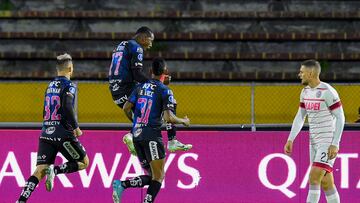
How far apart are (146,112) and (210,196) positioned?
9.88ft

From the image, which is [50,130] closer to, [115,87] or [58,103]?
[58,103]

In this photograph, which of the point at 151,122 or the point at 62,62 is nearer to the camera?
the point at 151,122

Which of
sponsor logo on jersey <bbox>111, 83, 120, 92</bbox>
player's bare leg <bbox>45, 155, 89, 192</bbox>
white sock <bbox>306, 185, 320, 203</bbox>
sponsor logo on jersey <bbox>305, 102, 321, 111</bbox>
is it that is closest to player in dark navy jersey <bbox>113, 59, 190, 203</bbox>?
sponsor logo on jersey <bbox>111, 83, 120, 92</bbox>

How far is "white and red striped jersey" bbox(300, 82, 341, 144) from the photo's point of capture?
431 inches

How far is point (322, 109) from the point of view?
11.0 m

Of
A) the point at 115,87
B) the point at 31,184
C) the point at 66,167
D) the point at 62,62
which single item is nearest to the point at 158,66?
the point at 115,87

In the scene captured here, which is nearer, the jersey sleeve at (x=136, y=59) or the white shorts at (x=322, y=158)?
the white shorts at (x=322, y=158)

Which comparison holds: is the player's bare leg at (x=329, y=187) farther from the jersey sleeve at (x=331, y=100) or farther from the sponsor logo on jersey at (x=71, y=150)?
the sponsor logo on jersey at (x=71, y=150)

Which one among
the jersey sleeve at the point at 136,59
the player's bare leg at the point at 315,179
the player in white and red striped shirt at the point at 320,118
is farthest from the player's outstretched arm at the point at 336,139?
the jersey sleeve at the point at 136,59

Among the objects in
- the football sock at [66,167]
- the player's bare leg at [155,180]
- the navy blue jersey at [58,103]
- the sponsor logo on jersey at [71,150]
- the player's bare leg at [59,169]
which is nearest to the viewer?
the player's bare leg at [155,180]

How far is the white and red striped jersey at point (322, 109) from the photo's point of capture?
10945mm

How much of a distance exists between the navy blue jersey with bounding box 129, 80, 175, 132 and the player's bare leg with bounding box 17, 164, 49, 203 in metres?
1.57

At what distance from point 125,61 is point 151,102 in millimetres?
1140

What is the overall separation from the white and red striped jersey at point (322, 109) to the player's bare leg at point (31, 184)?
373 centimetres
